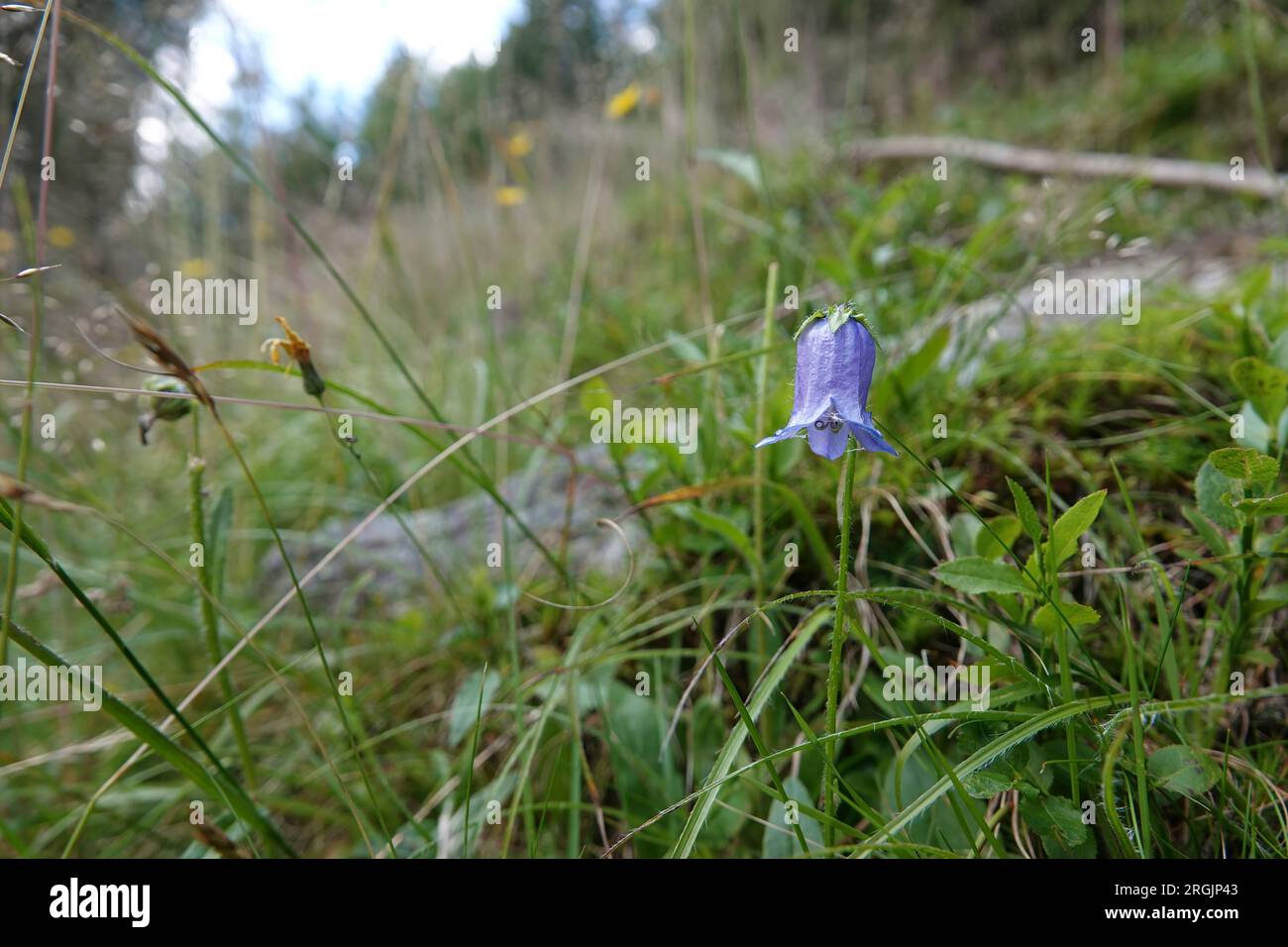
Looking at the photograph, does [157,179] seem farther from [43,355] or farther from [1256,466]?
[1256,466]

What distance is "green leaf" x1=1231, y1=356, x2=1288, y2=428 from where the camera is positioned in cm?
106

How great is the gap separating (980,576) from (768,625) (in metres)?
0.30

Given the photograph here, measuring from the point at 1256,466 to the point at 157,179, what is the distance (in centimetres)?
396

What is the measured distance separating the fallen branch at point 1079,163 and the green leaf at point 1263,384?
1.66m

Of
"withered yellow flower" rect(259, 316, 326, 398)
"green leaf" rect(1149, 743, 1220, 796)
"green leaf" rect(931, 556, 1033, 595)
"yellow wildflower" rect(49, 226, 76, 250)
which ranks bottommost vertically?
"green leaf" rect(1149, 743, 1220, 796)

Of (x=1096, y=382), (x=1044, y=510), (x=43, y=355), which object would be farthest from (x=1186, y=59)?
(x=43, y=355)

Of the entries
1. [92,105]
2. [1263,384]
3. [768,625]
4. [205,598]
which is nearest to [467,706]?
[205,598]

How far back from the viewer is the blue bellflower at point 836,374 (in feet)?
2.55

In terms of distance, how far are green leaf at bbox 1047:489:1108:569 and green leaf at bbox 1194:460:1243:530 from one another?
0.21m

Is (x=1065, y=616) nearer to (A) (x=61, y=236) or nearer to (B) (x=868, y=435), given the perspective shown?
(B) (x=868, y=435)

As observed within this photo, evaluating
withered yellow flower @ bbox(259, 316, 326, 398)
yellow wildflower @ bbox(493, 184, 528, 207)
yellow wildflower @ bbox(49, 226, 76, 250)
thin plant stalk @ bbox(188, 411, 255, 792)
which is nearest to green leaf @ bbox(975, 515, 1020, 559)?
withered yellow flower @ bbox(259, 316, 326, 398)

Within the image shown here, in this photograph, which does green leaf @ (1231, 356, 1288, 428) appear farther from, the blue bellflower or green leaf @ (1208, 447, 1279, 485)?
the blue bellflower

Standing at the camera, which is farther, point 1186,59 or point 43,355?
point 1186,59
